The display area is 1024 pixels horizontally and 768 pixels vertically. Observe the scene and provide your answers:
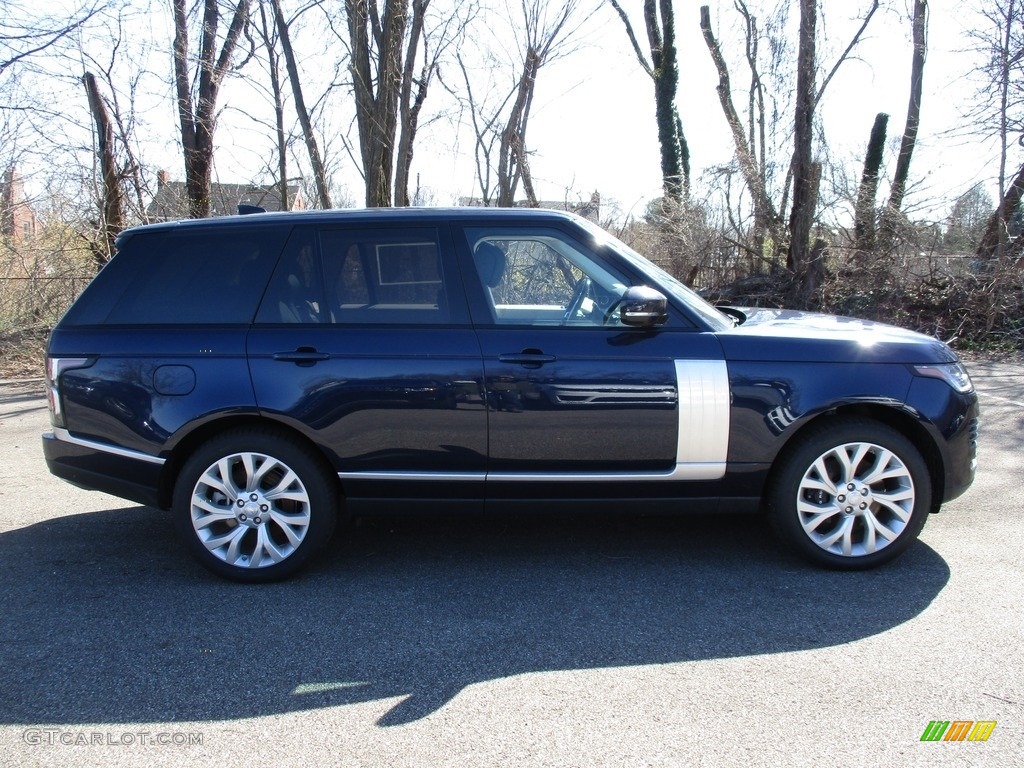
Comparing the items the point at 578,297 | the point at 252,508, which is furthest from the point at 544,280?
the point at 252,508

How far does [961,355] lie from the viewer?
449 inches

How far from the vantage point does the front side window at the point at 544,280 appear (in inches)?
154

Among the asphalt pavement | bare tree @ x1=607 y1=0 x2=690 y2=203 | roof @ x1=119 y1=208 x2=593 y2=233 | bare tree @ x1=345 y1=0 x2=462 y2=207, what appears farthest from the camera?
bare tree @ x1=607 y1=0 x2=690 y2=203

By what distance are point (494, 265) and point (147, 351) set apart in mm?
1821

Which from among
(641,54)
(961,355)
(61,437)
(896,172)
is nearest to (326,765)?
(61,437)

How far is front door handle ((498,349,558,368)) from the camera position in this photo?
148 inches

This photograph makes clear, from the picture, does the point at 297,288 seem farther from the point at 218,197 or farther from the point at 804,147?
the point at 804,147

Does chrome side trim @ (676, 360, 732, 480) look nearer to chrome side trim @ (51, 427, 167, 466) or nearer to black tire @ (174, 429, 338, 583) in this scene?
black tire @ (174, 429, 338, 583)

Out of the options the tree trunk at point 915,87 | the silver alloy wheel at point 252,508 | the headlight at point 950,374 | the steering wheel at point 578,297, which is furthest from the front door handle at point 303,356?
the tree trunk at point 915,87

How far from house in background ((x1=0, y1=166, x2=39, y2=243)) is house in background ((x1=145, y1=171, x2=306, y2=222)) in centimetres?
213

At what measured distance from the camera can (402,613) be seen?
3564mm

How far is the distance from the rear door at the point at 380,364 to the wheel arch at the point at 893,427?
61.0 inches

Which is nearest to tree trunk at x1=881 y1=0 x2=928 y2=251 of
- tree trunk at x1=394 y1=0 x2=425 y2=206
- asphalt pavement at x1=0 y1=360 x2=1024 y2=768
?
tree trunk at x1=394 y1=0 x2=425 y2=206

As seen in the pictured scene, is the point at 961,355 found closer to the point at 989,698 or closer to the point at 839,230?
the point at 839,230
